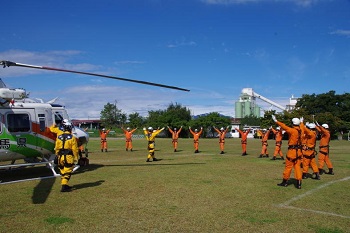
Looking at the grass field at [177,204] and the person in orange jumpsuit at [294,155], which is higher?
the person in orange jumpsuit at [294,155]

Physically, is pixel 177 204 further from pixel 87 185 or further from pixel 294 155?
pixel 294 155

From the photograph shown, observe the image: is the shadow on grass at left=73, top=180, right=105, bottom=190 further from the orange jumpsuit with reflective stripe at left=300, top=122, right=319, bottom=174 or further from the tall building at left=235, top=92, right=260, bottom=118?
the tall building at left=235, top=92, right=260, bottom=118

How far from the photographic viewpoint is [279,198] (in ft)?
30.3

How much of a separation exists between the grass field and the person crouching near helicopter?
1.35 ft

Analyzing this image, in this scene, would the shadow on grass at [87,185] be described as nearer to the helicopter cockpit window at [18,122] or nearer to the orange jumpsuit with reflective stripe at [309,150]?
the helicopter cockpit window at [18,122]

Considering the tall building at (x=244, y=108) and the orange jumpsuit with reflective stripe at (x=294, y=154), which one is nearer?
the orange jumpsuit with reflective stripe at (x=294, y=154)

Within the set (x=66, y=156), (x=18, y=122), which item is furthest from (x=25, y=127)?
(x=66, y=156)

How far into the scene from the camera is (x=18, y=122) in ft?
42.0

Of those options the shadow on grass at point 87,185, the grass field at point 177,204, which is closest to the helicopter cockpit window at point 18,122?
the grass field at point 177,204

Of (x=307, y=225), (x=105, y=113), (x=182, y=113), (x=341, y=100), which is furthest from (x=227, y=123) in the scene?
(x=307, y=225)

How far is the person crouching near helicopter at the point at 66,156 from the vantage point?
402 inches

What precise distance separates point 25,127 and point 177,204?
7662 mm

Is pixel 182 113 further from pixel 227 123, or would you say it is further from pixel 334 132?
pixel 334 132

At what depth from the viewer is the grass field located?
678 centimetres
